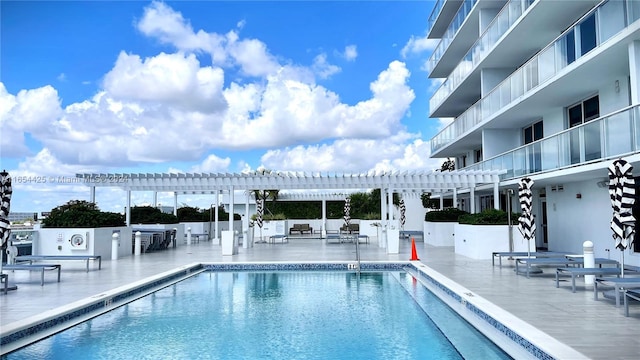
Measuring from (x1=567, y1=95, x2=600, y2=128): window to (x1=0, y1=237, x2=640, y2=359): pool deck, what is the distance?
213 inches

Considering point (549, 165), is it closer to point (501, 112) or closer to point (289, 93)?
point (501, 112)

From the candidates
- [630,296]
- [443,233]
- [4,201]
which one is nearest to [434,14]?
[443,233]

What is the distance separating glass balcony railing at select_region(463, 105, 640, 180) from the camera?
1105 cm

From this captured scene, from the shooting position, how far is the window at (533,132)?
19828mm

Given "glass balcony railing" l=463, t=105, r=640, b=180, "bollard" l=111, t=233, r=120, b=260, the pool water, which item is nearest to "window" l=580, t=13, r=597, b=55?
"glass balcony railing" l=463, t=105, r=640, b=180

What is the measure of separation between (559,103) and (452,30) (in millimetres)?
12104

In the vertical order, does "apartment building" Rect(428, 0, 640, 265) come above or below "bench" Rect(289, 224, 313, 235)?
above

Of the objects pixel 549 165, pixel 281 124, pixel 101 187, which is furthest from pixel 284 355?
pixel 281 124

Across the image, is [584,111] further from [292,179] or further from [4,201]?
[4,201]

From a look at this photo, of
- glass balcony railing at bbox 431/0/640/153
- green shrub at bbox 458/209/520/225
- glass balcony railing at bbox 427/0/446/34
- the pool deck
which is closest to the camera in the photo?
the pool deck

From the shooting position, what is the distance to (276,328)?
7750 millimetres

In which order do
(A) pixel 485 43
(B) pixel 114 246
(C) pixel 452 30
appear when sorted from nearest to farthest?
(B) pixel 114 246 → (A) pixel 485 43 → (C) pixel 452 30

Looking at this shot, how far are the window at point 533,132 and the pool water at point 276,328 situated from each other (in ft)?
37.4

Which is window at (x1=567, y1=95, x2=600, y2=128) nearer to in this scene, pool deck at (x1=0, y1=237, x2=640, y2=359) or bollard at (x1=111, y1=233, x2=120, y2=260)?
pool deck at (x1=0, y1=237, x2=640, y2=359)
